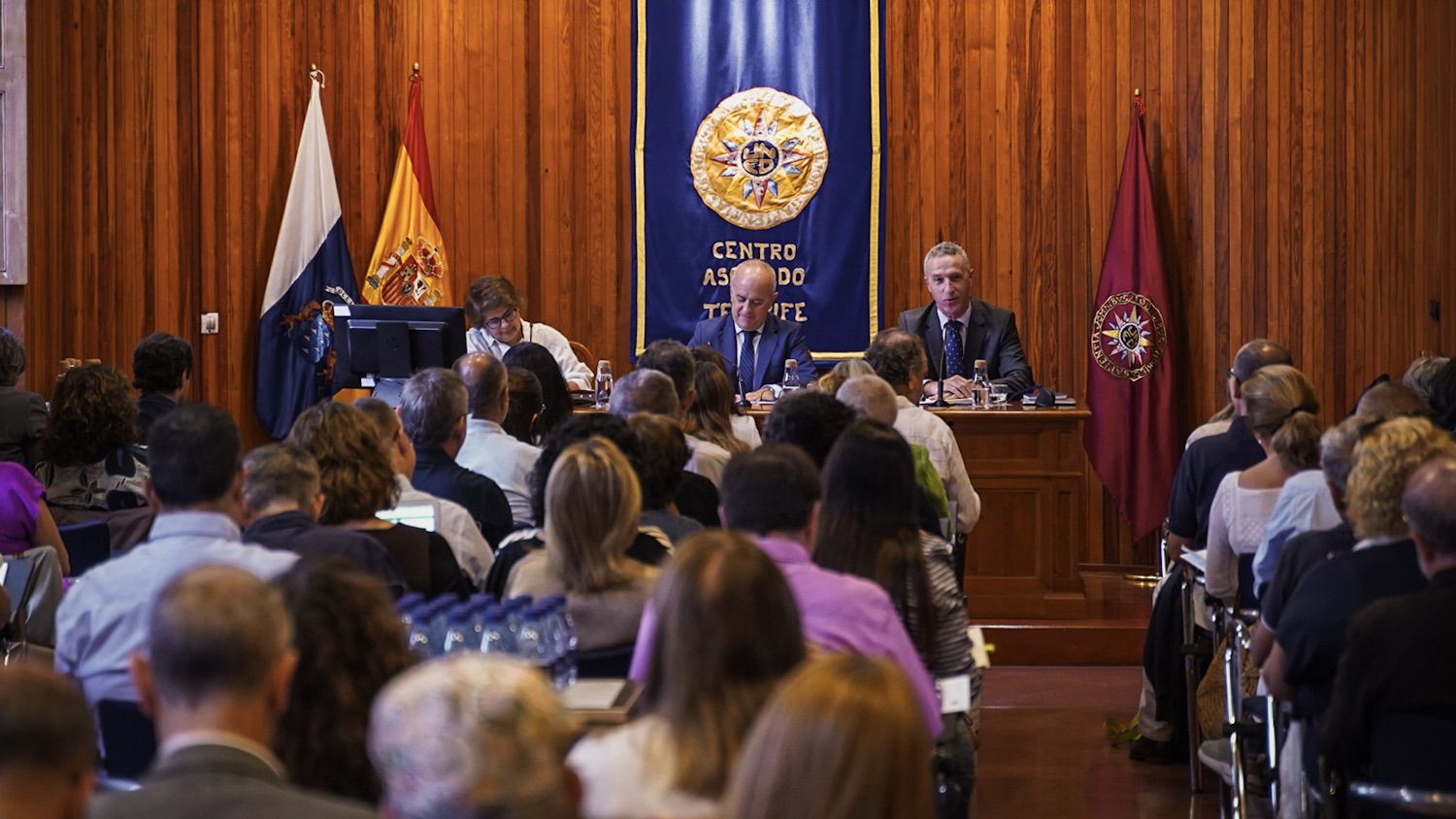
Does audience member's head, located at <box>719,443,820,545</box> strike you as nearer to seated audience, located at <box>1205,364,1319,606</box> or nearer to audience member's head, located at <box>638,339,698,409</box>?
seated audience, located at <box>1205,364,1319,606</box>

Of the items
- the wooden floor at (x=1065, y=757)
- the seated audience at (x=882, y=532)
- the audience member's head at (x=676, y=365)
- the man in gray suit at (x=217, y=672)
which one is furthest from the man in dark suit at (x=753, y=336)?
the man in gray suit at (x=217, y=672)

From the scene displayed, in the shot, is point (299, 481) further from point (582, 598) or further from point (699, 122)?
point (699, 122)

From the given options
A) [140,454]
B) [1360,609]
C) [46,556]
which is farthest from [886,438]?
[140,454]

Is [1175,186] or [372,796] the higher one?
[1175,186]

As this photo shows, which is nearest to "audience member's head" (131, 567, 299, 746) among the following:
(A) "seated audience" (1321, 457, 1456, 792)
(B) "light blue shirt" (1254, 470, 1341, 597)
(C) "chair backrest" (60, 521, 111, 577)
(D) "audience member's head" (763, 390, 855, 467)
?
(A) "seated audience" (1321, 457, 1456, 792)

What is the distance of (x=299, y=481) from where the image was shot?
389 cm

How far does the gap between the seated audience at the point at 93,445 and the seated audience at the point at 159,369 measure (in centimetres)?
73

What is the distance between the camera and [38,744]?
1.94 metres

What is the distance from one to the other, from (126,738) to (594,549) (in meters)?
0.96

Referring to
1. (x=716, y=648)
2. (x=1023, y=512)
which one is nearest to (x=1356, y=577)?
(x=716, y=648)

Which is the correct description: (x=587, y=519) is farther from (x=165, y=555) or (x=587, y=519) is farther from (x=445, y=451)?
(x=445, y=451)

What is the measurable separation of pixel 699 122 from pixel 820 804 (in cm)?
842

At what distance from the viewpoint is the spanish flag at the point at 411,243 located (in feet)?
31.4

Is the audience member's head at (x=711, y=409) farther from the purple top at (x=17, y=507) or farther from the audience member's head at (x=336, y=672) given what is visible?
the audience member's head at (x=336, y=672)
